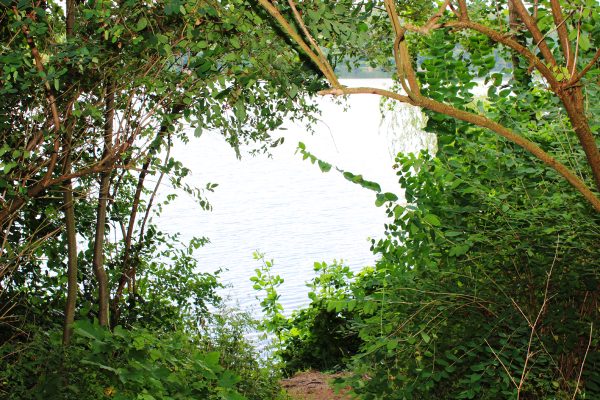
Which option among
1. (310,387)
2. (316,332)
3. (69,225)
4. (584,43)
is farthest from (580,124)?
(316,332)

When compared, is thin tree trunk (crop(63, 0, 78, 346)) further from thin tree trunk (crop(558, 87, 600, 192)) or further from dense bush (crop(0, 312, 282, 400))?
thin tree trunk (crop(558, 87, 600, 192))

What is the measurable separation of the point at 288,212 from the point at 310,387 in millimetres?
6063

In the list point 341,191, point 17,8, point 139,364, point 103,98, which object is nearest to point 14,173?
point 103,98

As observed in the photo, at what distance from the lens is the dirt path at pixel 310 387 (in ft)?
15.3

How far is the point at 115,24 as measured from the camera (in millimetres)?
2289

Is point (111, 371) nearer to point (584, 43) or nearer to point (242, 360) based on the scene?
point (584, 43)

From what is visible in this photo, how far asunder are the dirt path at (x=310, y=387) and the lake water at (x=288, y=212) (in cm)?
67

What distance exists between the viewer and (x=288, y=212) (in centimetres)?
1095

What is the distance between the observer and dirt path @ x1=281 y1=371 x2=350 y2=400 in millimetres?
4652

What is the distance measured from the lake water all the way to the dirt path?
670 mm

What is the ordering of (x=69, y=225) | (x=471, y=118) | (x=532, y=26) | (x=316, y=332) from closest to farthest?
(x=471, y=118)
(x=532, y=26)
(x=69, y=225)
(x=316, y=332)

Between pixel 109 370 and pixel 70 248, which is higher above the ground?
pixel 70 248

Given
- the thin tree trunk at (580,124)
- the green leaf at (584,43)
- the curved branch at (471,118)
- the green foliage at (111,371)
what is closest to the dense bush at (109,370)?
the green foliage at (111,371)

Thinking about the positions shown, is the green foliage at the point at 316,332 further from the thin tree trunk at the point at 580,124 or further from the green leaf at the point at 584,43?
the green leaf at the point at 584,43
